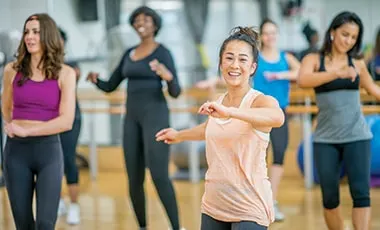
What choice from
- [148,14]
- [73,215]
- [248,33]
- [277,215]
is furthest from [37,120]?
[277,215]

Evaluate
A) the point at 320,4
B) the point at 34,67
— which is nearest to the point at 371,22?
the point at 320,4

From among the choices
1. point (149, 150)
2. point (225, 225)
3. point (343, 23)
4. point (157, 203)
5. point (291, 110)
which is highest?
point (343, 23)

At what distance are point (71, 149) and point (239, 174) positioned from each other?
9.49 ft

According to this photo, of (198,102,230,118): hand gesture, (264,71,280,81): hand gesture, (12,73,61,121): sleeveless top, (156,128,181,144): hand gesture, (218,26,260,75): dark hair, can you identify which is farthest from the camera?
(264,71,280,81): hand gesture

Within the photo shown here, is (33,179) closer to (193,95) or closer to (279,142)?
(279,142)

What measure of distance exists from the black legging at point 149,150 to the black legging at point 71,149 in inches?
28.3

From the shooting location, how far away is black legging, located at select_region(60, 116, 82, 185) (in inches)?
226

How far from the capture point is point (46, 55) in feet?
13.4

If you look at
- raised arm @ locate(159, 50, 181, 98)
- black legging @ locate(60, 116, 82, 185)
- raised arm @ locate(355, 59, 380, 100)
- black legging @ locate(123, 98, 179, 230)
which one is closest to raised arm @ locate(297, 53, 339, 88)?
raised arm @ locate(355, 59, 380, 100)

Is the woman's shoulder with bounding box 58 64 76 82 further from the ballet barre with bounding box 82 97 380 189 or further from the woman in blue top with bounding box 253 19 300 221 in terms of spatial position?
the ballet barre with bounding box 82 97 380 189

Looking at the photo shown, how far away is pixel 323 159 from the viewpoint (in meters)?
4.48

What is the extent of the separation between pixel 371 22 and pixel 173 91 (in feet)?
23.3

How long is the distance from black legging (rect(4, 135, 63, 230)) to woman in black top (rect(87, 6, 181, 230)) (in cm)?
117

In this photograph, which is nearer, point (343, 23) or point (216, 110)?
point (216, 110)
